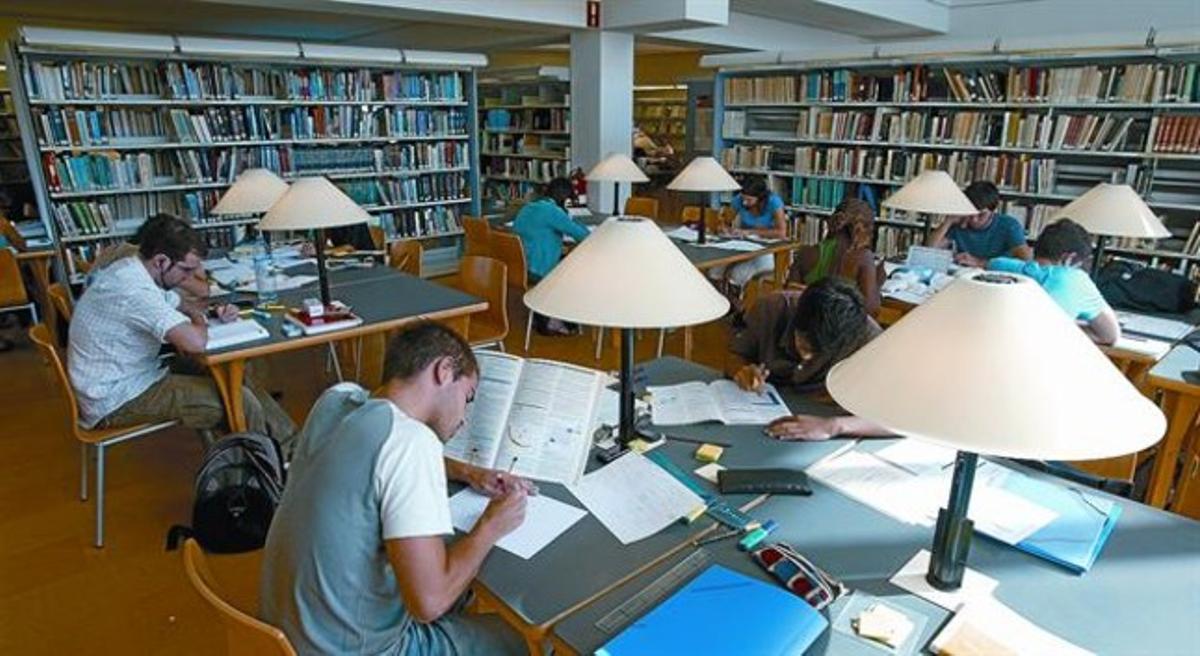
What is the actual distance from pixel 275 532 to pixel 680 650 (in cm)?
74

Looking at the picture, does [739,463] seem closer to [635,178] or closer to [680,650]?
[680,650]

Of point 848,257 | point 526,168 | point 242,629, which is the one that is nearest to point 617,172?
point 848,257

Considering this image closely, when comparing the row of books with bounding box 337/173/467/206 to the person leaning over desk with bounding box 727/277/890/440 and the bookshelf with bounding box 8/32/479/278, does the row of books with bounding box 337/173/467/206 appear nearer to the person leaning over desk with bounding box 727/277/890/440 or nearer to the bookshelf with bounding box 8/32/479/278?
the bookshelf with bounding box 8/32/479/278

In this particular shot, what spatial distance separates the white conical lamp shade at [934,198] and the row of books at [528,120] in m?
5.20

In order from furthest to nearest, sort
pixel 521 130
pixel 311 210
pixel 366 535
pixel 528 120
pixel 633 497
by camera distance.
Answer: pixel 521 130 → pixel 528 120 → pixel 311 210 → pixel 633 497 → pixel 366 535

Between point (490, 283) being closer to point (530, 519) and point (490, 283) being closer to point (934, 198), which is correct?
point (934, 198)

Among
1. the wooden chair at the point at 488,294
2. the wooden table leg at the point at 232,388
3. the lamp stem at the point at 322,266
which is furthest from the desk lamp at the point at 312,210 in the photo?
the wooden chair at the point at 488,294

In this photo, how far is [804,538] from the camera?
4.57ft

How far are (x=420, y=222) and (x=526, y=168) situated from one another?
8.59 feet

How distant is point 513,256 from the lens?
4.57 metres

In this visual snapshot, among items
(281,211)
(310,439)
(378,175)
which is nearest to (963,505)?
(310,439)

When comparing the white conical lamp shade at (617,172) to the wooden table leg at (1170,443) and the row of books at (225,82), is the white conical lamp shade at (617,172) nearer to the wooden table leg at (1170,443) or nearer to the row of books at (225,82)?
the row of books at (225,82)

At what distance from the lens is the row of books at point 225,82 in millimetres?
4609

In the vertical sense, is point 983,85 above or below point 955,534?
above
